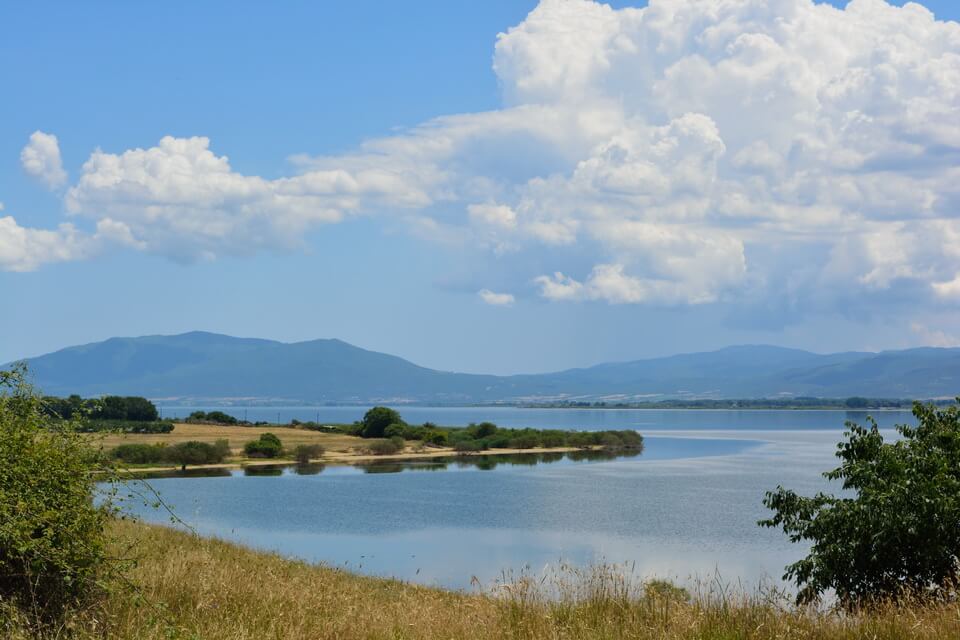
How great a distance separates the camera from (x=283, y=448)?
10581 cm

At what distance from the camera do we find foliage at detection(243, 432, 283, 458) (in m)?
101

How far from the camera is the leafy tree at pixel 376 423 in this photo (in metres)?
125

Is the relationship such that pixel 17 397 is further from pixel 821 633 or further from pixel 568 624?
pixel 821 633

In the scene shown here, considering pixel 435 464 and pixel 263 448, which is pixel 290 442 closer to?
pixel 263 448

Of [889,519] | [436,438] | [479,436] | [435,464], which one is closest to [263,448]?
[435,464]

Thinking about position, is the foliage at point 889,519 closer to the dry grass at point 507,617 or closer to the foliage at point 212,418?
the dry grass at point 507,617

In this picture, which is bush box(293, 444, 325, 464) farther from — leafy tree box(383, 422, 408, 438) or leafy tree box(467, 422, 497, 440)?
leafy tree box(467, 422, 497, 440)

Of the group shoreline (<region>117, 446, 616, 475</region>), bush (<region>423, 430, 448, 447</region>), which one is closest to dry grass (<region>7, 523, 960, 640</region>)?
shoreline (<region>117, 446, 616, 475</region>)

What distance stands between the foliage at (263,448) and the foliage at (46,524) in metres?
94.0

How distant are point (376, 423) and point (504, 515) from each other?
70.8 metres

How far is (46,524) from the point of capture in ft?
31.1

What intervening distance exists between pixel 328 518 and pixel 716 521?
23566 mm

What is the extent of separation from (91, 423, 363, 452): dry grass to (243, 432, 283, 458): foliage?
1.65m

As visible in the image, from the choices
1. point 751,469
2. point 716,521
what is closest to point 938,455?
point 716,521
